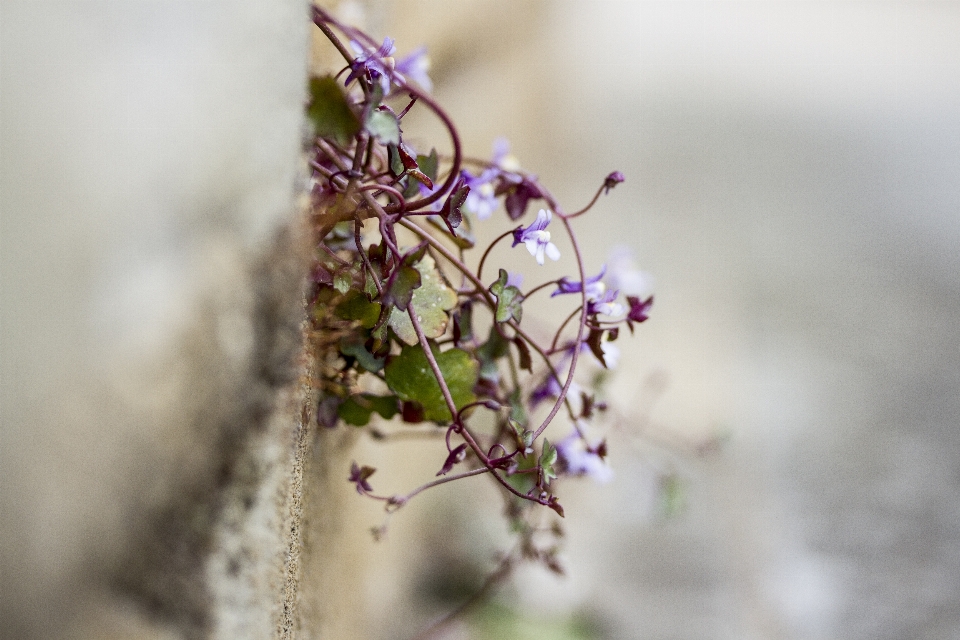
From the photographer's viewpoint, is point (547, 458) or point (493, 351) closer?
point (547, 458)

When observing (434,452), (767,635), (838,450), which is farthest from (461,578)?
(838,450)

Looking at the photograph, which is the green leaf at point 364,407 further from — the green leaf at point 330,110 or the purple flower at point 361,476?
the green leaf at point 330,110

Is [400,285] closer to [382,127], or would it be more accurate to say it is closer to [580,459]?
[382,127]

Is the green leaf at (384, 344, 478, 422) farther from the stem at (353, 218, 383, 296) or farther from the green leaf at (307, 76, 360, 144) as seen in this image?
the green leaf at (307, 76, 360, 144)

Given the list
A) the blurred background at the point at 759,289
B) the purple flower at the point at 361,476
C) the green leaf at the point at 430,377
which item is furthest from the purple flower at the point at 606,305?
the blurred background at the point at 759,289

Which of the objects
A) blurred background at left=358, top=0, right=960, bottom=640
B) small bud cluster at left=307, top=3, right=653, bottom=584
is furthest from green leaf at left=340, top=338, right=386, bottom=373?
blurred background at left=358, top=0, right=960, bottom=640

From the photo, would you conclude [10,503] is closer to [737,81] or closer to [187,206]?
[187,206]

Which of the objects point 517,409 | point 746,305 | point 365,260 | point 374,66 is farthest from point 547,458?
point 746,305
